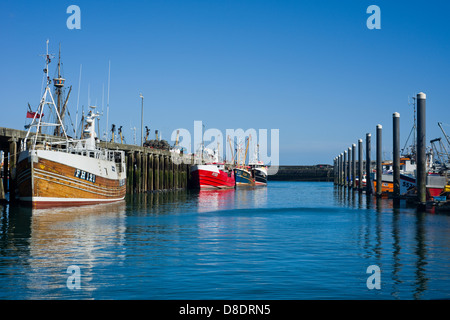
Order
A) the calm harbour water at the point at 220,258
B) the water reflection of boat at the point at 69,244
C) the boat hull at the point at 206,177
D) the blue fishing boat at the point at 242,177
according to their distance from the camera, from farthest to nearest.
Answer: the blue fishing boat at the point at 242,177
the boat hull at the point at 206,177
the water reflection of boat at the point at 69,244
the calm harbour water at the point at 220,258

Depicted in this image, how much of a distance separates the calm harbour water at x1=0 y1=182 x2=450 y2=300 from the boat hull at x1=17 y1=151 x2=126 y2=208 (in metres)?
6.20

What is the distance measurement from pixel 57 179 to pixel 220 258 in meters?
24.0

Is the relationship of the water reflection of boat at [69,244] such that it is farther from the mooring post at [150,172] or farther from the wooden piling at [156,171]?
the wooden piling at [156,171]

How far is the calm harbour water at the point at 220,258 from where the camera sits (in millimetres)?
12852

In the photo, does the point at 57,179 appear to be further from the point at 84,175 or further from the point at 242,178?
the point at 242,178

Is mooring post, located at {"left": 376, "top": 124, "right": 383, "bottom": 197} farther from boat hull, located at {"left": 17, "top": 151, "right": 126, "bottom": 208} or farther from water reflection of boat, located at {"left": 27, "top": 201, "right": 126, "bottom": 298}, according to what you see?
water reflection of boat, located at {"left": 27, "top": 201, "right": 126, "bottom": 298}

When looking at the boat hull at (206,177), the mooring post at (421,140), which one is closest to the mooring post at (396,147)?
the mooring post at (421,140)

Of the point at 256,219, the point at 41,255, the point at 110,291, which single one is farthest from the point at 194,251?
the point at 256,219

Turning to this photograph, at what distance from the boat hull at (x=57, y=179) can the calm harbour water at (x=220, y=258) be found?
20.3ft

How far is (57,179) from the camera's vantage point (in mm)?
38094

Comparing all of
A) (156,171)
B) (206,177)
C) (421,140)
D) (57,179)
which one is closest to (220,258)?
(421,140)

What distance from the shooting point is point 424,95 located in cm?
3516

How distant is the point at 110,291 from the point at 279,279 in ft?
15.4

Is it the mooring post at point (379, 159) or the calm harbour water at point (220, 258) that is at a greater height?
the mooring post at point (379, 159)
